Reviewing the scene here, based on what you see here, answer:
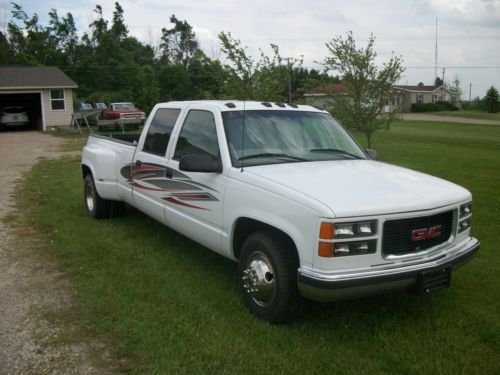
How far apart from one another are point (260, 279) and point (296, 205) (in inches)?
31.5

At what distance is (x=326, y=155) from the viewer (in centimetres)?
518

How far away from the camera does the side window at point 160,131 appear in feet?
19.7

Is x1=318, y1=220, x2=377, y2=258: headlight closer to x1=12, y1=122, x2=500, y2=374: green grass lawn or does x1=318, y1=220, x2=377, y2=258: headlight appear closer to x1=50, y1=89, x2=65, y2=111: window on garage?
x1=12, y1=122, x2=500, y2=374: green grass lawn

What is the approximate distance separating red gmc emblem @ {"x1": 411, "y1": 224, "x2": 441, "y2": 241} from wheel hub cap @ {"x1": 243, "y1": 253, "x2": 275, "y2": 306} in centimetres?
115

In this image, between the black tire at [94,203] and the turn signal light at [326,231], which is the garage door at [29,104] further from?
the turn signal light at [326,231]

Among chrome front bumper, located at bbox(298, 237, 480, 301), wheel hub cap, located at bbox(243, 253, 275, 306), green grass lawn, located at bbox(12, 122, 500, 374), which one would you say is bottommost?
green grass lawn, located at bbox(12, 122, 500, 374)

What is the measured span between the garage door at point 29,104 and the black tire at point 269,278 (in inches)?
1363

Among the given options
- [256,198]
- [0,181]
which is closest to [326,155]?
[256,198]

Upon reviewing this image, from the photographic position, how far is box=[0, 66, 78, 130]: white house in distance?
3353 centimetres

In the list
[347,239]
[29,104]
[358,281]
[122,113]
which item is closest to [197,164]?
[347,239]

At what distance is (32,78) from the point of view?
3478 centimetres

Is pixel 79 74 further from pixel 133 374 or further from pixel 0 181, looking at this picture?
pixel 133 374

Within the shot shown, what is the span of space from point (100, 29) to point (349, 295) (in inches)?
2767

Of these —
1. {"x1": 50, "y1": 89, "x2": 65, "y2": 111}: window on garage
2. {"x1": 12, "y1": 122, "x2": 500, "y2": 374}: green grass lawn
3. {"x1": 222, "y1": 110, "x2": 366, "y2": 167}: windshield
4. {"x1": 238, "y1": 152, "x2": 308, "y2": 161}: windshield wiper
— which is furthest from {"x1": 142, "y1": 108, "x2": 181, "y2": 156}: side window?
{"x1": 50, "y1": 89, "x2": 65, "y2": 111}: window on garage
